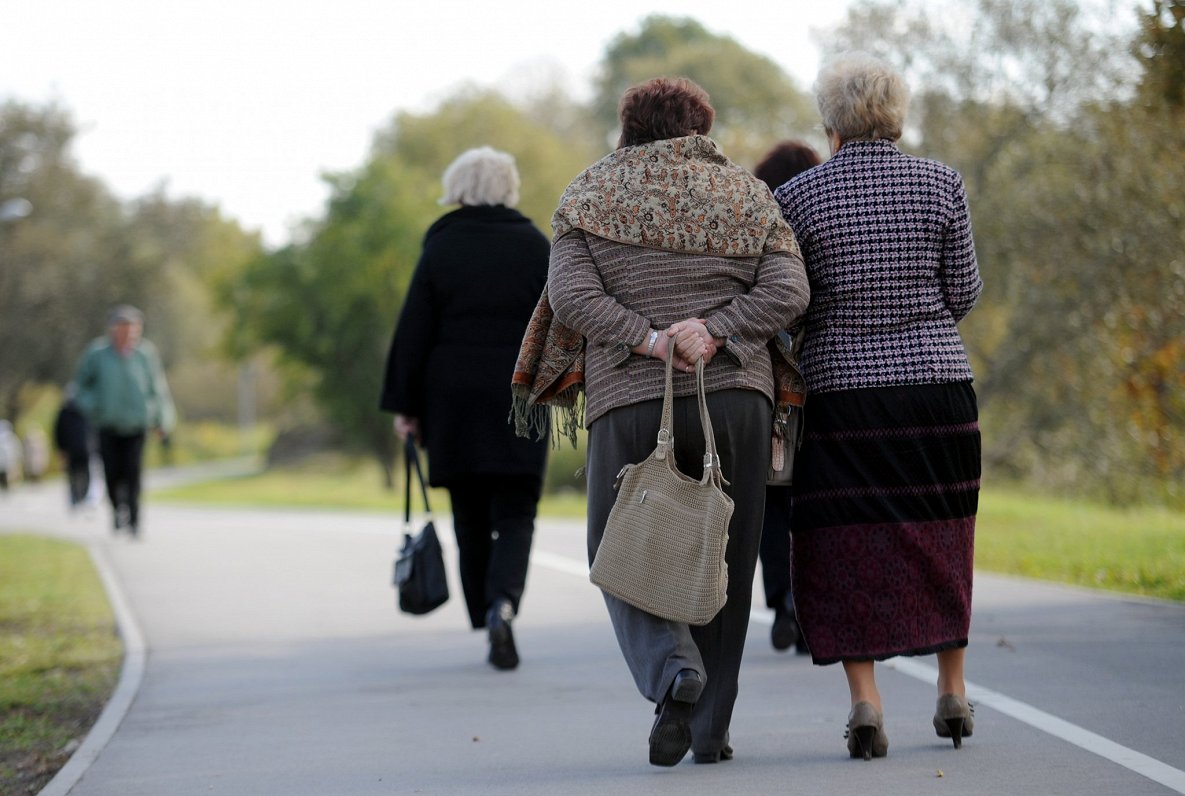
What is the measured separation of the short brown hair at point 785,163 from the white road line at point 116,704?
346 centimetres

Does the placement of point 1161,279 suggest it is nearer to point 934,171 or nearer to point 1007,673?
point 1007,673

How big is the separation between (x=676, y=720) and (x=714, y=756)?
0.42 metres

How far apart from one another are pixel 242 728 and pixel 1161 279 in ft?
29.2

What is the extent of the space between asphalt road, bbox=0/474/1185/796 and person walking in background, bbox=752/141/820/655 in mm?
131

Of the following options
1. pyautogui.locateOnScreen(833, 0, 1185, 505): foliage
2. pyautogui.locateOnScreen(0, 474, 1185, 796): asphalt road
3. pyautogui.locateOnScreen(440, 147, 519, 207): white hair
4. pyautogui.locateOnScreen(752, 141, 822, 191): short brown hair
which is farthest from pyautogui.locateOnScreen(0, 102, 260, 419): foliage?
pyautogui.locateOnScreen(752, 141, 822, 191): short brown hair

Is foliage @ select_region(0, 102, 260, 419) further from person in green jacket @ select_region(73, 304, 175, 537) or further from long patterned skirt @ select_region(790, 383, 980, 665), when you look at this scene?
long patterned skirt @ select_region(790, 383, 980, 665)

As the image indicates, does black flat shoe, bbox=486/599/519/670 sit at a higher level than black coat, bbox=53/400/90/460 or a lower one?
higher

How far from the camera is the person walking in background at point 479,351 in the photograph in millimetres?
7445

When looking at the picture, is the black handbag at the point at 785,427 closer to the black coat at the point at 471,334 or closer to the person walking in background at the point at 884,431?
the person walking in background at the point at 884,431

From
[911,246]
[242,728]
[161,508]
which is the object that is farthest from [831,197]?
[161,508]

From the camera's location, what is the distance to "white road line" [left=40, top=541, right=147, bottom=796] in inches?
215

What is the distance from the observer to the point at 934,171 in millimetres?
5227

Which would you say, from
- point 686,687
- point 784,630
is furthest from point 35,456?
point 686,687

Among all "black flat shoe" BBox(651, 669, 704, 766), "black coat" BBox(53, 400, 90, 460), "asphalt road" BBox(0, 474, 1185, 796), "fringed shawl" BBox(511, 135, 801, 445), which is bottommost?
"black coat" BBox(53, 400, 90, 460)
